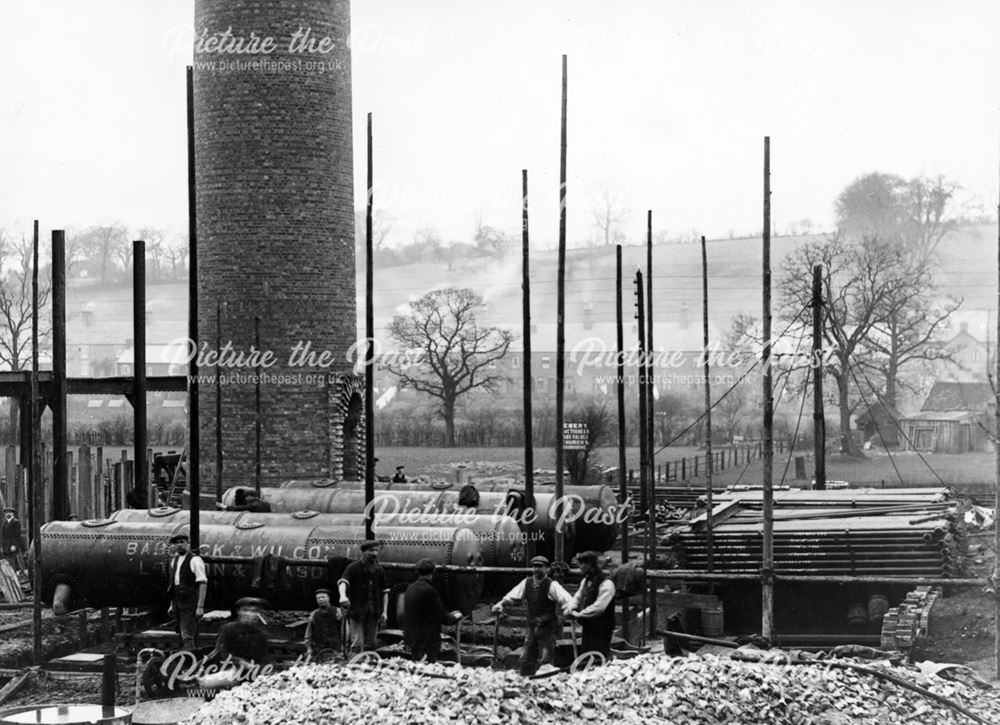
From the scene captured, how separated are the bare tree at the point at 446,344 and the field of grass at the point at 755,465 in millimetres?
7476

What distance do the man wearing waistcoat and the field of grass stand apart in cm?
2752

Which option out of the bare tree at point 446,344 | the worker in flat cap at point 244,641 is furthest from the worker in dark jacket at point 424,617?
the bare tree at point 446,344

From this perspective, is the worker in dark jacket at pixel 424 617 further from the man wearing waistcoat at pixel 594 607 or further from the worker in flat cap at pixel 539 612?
the man wearing waistcoat at pixel 594 607

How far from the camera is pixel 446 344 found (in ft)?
247

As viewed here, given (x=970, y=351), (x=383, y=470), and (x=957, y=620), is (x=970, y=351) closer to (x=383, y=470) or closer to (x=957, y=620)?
(x=383, y=470)

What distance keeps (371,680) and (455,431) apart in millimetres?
56192

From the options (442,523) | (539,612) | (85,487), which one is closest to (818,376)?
(442,523)

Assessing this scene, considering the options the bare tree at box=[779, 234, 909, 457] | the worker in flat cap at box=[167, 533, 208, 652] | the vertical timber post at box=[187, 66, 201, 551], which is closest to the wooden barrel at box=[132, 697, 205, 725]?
the worker in flat cap at box=[167, 533, 208, 652]

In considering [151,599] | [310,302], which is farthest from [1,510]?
[151,599]

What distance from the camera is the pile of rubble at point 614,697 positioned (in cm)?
1164

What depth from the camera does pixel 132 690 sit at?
637 inches

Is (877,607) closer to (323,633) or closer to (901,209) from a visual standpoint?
Result: (323,633)

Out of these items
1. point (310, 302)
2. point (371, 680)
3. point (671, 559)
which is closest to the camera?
point (371, 680)

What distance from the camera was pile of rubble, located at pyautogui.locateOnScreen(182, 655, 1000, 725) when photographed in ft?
38.2
